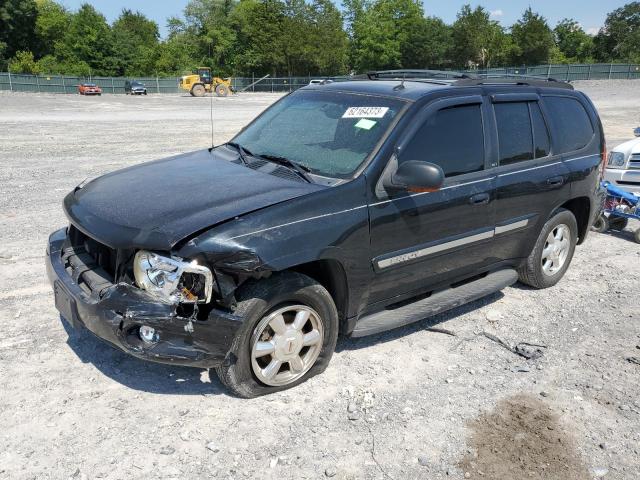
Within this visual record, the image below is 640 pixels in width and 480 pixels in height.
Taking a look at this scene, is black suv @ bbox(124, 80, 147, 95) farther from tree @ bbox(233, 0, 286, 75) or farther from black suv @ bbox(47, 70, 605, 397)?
black suv @ bbox(47, 70, 605, 397)

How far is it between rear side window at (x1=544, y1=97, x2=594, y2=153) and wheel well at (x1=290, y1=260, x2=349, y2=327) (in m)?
2.72

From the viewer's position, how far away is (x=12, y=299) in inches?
191

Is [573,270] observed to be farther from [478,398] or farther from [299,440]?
[299,440]

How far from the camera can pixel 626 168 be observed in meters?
8.32

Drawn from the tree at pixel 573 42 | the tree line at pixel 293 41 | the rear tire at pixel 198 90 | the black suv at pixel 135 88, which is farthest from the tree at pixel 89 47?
the tree at pixel 573 42

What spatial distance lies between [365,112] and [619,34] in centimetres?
9977

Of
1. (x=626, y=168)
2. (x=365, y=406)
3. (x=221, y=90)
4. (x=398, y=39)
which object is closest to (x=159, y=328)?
(x=365, y=406)

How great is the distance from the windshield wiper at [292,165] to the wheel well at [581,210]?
293 cm

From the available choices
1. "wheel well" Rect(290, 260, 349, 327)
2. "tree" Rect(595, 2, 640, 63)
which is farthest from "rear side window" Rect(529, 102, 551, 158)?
"tree" Rect(595, 2, 640, 63)

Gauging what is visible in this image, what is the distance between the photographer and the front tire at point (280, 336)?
330 cm

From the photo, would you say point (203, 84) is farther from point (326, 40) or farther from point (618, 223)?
point (618, 223)

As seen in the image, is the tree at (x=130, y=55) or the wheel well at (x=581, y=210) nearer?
the wheel well at (x=581, y=210)

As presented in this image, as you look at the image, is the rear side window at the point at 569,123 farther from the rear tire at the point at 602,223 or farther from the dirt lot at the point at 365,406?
the rear tire at the point at 602,223

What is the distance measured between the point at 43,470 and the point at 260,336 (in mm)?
1326
